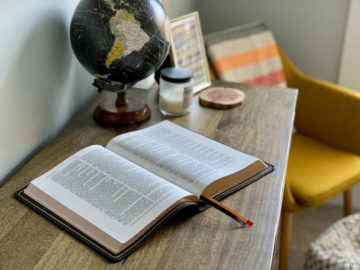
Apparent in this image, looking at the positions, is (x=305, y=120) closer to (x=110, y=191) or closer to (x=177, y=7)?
(x=177, y=7)

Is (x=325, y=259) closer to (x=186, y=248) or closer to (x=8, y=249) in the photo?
(x=186, y=248)

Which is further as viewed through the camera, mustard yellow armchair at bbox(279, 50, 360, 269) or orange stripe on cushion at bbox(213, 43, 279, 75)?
orange stripe on cushion at bbox(213, 43, 279, 75)

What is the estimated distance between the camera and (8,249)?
2.28 ft

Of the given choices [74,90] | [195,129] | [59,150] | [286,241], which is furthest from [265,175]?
[286,241]

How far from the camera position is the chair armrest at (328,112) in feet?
5.44

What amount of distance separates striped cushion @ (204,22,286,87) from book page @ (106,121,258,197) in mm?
777

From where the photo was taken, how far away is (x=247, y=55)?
1842 mm

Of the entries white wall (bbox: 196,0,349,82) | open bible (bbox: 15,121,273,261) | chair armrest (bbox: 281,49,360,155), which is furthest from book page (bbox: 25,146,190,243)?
white wall (bbox: 196,0,349,82)

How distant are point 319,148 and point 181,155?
959 millimetres

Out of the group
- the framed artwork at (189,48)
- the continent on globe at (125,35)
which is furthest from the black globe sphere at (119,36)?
the framed artwork at (189,48)

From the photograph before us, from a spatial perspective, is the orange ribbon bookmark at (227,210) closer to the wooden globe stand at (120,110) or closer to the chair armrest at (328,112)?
the wooden globe stand at (120,110)

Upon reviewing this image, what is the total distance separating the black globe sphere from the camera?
918 mm

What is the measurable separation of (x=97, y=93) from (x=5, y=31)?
1.55 ft

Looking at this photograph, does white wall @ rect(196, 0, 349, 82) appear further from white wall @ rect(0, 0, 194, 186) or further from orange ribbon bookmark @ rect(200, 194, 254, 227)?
orange ribbon bookmark @ rect(200, 194, 254, 227)
